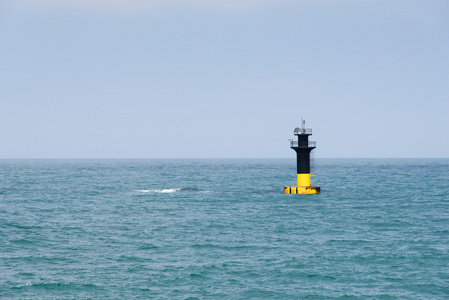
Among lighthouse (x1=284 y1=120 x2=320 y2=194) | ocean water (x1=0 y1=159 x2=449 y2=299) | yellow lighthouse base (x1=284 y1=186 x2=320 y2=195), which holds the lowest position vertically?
ocean water (x1=0 y1=159 x2=449 y2=299)

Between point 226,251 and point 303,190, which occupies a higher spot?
point 303,190

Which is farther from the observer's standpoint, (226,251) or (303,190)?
(303,190)

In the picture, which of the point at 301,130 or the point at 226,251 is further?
the point at 301,130

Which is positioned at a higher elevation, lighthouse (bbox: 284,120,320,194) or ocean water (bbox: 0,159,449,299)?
→ lighthouse (bbox: 284,120,320,194)

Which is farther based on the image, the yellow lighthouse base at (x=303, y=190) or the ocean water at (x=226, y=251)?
the yellow lighthouse base at (x=303, y=190)

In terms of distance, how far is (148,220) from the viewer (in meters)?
40.5

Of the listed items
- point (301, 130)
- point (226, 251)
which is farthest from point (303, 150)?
point (226, 251)

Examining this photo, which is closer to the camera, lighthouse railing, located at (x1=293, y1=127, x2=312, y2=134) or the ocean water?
the ocean water

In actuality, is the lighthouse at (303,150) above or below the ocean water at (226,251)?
above

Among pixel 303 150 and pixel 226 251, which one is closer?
pixel 226 251

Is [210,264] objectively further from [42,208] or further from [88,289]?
[42,208]

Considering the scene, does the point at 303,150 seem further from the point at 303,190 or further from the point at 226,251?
the point at 226,251

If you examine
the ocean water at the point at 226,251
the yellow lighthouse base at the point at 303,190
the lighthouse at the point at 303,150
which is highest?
the lighthouse at the point at 303,150

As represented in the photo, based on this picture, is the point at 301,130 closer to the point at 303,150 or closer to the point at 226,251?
the point at 303,150
